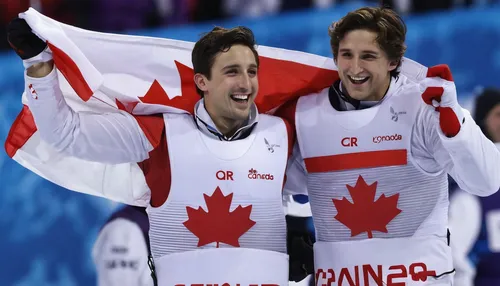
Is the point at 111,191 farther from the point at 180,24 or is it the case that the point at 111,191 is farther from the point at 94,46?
the point at 180,24

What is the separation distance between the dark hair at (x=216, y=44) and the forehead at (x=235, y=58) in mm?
16

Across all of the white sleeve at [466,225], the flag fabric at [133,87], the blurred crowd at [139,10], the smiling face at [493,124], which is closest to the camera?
the flag fabric at [133,87]

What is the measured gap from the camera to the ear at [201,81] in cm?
447

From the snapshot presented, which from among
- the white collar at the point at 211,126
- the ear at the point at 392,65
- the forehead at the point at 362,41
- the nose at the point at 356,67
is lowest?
the white collar at the point at 211,126

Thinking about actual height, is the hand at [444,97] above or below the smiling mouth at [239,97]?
below

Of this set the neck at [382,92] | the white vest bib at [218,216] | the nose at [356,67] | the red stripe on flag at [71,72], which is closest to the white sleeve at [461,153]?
the neck at [382,92]

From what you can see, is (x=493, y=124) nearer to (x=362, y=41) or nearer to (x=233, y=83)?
(x=362, y=41)

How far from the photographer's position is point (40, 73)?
4.09m

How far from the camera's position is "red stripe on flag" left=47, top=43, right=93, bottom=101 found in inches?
165

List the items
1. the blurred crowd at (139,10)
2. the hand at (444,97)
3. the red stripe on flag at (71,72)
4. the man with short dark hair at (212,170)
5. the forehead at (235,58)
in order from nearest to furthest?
the hand at (444,97)
the red stripe on flag at (71,72)
the man with short dark hair at (212,170)
the forehead at (235,58)
the blurred crowd at (139,10)

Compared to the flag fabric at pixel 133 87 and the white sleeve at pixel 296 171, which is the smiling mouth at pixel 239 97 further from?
the white sleeve at pixel 296 171

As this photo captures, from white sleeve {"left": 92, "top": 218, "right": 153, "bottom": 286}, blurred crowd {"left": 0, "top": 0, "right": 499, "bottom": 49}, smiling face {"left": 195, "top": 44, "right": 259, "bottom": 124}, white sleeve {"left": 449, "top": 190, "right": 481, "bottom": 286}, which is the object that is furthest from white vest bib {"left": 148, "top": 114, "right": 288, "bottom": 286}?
blurred crowd {"left": 0, "top": 0, "right": 499, "bottom": 49}

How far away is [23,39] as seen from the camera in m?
4.05

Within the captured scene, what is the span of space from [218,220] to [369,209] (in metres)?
0.65
